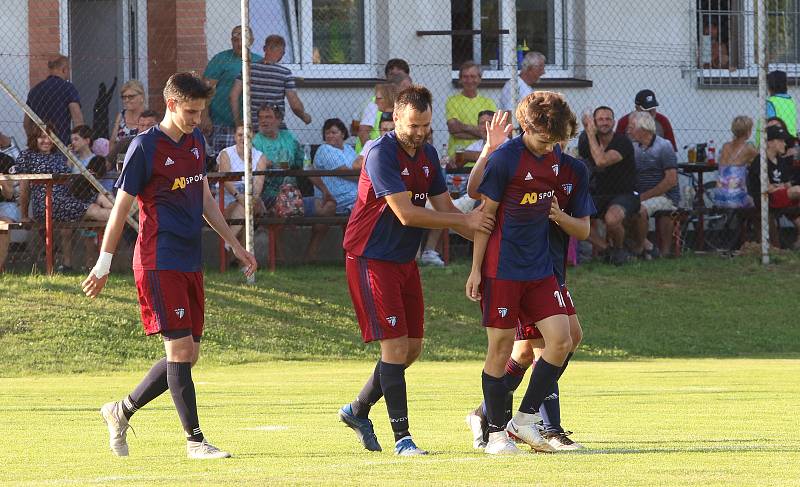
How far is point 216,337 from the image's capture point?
15125 millimetres

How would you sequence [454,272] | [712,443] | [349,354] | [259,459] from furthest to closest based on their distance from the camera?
[454,272]
[349,354]
[712,443]
[259,459]

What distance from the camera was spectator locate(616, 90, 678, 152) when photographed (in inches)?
749

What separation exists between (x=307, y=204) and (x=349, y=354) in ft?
9.26

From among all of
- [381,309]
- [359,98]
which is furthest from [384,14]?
[381,309]

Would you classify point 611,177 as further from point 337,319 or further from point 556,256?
point 556,256

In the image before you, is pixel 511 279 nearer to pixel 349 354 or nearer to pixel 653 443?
Result: pixel 653 443

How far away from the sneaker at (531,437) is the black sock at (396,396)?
1.79 feet

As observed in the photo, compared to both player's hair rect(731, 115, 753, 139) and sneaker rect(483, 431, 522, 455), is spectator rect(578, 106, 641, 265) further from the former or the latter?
sneaker rect(483, 431, 522, 455)

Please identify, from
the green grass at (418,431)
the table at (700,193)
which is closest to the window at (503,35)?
the table at (700,193)

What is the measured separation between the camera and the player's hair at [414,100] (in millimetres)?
7648

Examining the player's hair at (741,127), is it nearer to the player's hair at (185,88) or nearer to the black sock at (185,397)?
the player's hair at (185,88)

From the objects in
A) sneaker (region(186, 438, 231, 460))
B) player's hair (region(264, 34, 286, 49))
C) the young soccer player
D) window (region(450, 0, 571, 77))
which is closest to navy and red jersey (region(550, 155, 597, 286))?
the young soccer player

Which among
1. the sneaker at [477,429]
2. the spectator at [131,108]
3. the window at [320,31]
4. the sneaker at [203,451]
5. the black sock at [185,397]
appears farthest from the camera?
the window at [320,31]

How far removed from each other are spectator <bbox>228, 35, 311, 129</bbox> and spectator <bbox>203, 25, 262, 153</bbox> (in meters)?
0.09
